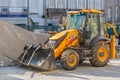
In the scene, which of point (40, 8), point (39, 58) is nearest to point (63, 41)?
point (39, 58)

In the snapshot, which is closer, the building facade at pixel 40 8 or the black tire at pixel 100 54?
the black tire at pixel 100 54

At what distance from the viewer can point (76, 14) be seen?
17781 millimetres

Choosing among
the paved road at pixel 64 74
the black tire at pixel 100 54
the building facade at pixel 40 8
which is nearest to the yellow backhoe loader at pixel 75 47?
the black tire at pixel 100 54

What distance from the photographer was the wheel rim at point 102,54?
17.5 metres

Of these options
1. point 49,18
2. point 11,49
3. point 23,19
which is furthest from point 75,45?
point 49,18

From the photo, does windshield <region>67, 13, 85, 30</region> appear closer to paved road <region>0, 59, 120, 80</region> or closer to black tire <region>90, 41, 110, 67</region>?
black tire <region>90, 41, 110, 67</region>

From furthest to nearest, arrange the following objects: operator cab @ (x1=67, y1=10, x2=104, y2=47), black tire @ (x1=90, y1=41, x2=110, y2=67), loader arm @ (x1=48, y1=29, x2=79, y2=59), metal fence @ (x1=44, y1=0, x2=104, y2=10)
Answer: metal fence @ (x1=44, y1=0, x2=104, y2=10), operator cab @ (x1=67, y1=10, x2=104, y2=47), black tire @ (x1=90, y1=41, x2=110, y2=67), loader arm @ (x1=48, y1=29, x2=79, y2=59)

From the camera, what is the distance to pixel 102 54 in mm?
17609

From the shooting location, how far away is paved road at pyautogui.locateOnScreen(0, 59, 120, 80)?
1419cm

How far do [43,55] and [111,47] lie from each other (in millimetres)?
3773

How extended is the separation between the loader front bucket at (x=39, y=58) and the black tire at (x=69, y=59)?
456 mm

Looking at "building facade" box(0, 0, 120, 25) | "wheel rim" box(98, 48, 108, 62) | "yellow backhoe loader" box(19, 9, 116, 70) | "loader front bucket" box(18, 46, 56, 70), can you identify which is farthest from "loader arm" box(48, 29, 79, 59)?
"building facade" box(0, 0, 120, 25)

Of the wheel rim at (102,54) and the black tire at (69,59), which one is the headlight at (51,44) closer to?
the black tire at (69,59)

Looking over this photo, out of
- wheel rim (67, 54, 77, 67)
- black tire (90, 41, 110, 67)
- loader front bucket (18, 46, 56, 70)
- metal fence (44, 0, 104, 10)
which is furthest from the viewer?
metal fence (44, 0, 104, 10)
